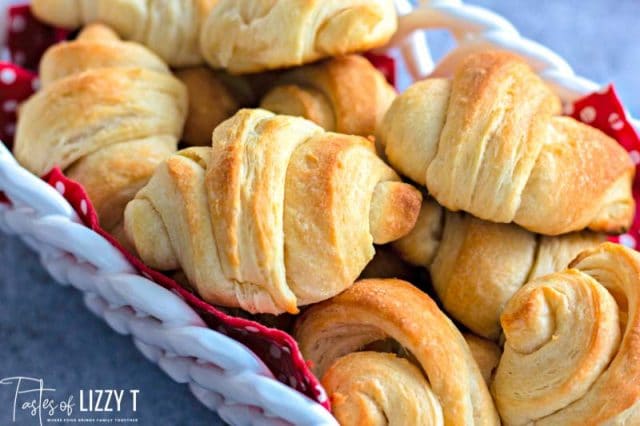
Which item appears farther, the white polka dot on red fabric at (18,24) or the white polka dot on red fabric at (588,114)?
the white polka dot on red fabric at (18,24)

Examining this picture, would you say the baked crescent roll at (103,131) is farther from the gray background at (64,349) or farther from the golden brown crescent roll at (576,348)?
the golden brown crescent roll at (576,348)

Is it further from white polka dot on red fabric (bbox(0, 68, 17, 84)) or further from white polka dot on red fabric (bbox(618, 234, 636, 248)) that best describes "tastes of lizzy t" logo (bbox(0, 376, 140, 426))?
white polka dot on red fabric (bbox(618, 234, 636, 248))

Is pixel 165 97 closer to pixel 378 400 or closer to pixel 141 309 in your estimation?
pixel 141 309

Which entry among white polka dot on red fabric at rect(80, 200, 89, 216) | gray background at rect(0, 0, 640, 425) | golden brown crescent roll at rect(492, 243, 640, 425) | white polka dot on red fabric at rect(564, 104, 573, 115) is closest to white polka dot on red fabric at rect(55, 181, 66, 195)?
white polka dot on red fabric at rect(80, 200, 89, 216)

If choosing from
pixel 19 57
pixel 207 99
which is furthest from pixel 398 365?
pixel 19 57

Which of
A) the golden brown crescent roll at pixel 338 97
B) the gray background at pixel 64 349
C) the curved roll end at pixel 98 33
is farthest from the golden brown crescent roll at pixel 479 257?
the curved roll end at pixel 98 33
